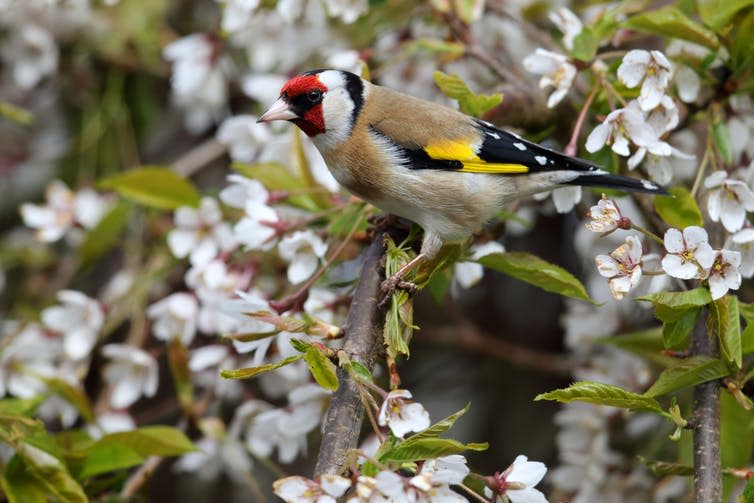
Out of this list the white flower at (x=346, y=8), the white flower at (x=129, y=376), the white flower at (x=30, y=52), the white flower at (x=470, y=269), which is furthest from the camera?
the white flower at (x=30, y=52)

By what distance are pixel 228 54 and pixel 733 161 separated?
1.67 metres

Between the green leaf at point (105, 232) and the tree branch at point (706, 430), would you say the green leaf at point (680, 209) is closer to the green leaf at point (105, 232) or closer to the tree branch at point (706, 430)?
the tree branch at point (706, 430)

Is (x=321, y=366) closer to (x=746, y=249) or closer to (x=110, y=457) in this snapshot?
(x=110, y=457)

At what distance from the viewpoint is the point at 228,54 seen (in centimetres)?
321

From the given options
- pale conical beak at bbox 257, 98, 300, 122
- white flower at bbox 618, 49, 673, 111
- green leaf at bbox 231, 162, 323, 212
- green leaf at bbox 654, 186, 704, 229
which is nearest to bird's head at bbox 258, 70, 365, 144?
pale conical beak at bbox 257, 98, 300, 122

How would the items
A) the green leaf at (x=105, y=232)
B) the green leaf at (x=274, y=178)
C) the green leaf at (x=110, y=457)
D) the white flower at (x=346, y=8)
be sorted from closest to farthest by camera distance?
1. the green leaf at (x=110, y=457)
2. the green leaf at (x=274, y=178)
3. the white flower at (x=346, y=8)
4. the green leaf at (x=105, y=232)

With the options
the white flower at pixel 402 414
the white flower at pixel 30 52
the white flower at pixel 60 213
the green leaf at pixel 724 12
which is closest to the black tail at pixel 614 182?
the green leaf at pixel 724 12

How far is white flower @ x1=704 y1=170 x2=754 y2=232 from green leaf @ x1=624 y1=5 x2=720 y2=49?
11.9 inches

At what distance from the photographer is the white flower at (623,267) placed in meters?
1.73

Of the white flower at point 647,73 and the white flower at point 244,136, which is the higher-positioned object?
the white flower at point 647,73

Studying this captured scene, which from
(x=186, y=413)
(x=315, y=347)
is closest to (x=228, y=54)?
(x=186, y=413)

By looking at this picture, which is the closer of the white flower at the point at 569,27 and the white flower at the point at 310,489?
the white flower at the point at 310,489

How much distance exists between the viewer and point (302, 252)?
2.16 meters

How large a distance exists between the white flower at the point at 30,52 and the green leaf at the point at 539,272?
1.83 meters
